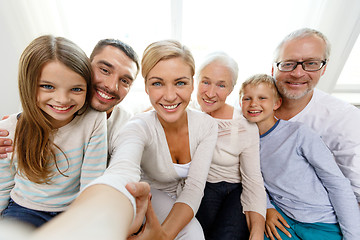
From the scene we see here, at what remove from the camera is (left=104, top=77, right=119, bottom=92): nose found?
97cm

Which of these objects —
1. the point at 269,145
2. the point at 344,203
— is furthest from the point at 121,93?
the point at 344,203

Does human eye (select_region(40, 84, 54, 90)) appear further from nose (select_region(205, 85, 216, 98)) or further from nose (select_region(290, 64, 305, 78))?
nose (select_region(290, 64, 305, 78))

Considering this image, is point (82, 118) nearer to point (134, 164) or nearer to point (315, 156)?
point (134, 164)

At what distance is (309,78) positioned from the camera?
1147 millimetres

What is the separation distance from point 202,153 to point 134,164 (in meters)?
0.40

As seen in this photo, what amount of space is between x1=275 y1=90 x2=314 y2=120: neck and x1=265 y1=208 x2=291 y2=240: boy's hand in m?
0.61

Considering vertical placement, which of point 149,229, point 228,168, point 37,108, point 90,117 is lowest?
point 228,168

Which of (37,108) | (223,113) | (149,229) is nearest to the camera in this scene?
(149,229)

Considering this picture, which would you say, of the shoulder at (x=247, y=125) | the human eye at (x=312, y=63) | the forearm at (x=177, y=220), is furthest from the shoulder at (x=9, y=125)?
the human eye at (x=312, y=63)

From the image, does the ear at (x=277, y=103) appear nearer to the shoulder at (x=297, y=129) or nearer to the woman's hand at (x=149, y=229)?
the shoulder at (x=297, y=129)

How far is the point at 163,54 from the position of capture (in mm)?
824

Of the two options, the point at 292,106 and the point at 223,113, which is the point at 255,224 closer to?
the point at 223,113

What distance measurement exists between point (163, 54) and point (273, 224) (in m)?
1.05

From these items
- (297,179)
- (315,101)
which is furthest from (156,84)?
(315,101)
